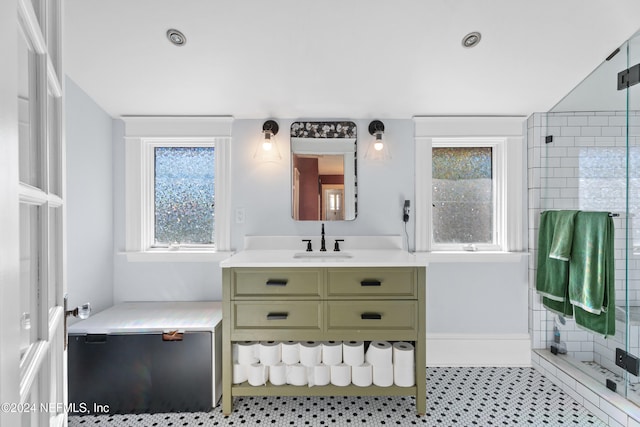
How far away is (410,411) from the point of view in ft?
6.01

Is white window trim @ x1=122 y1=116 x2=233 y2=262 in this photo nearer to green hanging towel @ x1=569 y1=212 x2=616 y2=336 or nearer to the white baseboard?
the white baseboard

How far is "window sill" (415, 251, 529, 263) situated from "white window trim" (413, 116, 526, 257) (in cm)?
2

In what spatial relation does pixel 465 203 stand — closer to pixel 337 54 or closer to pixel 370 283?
pixel 370 283

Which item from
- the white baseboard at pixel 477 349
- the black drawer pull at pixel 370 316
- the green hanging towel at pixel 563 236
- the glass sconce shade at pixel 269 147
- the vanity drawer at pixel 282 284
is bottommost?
the white baseboard at pixel 477 349

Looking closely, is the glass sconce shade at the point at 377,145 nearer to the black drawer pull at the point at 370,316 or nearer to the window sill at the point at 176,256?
the black drawer pull at the point at 370,316

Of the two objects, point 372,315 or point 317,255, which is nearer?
point 372,315

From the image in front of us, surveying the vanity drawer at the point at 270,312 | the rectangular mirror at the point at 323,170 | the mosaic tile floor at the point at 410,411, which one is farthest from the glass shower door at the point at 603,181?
the vanity drawer at the point at 270,312

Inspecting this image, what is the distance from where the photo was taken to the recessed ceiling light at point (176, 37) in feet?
5.42

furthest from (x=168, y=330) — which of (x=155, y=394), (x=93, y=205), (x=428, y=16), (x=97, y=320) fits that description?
(x=428, y=16)

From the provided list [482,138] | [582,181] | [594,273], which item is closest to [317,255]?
[482,138]

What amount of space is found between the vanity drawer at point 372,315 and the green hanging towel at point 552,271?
3.44 ft

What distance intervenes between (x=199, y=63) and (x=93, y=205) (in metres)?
1.19

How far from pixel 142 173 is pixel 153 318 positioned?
1076 millimetres

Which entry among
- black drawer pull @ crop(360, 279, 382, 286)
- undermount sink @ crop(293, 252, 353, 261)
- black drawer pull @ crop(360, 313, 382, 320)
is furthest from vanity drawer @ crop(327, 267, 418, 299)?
undermount sink @ crop(293, 252, 353, 261)
